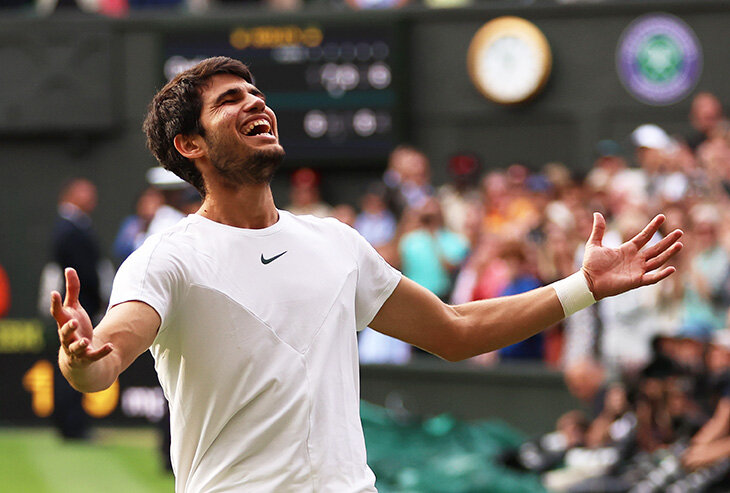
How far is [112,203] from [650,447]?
8.26m

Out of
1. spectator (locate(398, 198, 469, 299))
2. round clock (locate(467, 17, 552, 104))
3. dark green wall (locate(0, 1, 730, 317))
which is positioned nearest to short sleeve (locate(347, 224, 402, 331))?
spectator (locate(398, 198, 469, 299))

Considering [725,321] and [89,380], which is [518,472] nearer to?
[725,321]

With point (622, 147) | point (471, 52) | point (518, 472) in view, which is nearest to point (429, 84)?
point (471, 52)

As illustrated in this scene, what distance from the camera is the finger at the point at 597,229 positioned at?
3455 millimetres

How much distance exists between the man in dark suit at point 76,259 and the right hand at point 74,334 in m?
8.41

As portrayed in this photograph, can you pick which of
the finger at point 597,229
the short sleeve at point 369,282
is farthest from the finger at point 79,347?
the finger at point 597,229

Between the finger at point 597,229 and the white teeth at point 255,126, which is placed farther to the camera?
the finger at point 597,229

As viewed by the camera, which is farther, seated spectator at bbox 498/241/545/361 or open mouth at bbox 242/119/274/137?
seated spectator at bbox 498/241/545/361

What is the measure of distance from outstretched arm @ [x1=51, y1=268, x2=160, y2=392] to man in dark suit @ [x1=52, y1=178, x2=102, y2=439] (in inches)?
327

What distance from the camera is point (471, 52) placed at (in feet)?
44.6

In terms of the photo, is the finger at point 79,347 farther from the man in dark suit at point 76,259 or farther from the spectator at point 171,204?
the man in dark suit at point 76,259

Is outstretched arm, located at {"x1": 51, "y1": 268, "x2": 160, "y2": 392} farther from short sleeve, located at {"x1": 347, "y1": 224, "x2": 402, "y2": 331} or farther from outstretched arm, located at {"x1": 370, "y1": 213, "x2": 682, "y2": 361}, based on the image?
outstretched arm, located at {"x1": 370, "y1": 213, "x2": 682, "y2": 361}

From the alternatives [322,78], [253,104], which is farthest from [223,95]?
[322,78]

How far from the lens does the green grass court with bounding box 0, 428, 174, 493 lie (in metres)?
9.66
